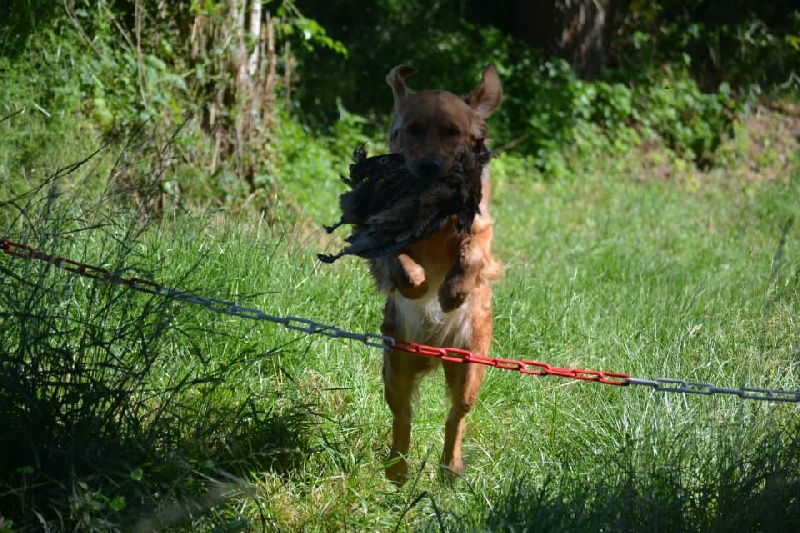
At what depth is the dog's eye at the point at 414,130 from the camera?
4727 millimetres

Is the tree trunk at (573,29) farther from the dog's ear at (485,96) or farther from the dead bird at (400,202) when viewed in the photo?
the dead bird at (400,202)

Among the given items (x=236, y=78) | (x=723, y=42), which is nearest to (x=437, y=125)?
(x=236, y=78)

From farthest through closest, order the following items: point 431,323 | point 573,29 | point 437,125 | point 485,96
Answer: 1. point 573,29
2. point 485,96
3. point 431,323
4. point 437,125

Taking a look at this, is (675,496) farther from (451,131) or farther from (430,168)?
(451,131)

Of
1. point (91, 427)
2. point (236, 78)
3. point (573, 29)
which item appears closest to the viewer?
point (91, 427)

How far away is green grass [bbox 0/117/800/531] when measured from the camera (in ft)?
12.2

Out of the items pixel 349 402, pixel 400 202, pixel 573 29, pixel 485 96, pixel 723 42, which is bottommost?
pixel 349 402

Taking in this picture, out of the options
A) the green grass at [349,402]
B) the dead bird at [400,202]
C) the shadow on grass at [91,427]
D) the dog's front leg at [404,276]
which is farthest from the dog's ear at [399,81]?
the shadow on grass at [91,427]

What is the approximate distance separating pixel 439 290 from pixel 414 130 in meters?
0.77

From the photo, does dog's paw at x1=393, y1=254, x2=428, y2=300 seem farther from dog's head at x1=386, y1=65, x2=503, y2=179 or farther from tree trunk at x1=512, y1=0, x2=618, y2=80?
tree trunk at x1=512, y1=0, x2=618, y2=80

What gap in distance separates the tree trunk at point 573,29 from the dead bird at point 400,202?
8.95m

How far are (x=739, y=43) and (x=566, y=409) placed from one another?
35.3 feet

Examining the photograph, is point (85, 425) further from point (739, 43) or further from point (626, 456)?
point (739, 43)

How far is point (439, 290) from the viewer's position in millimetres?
4598
